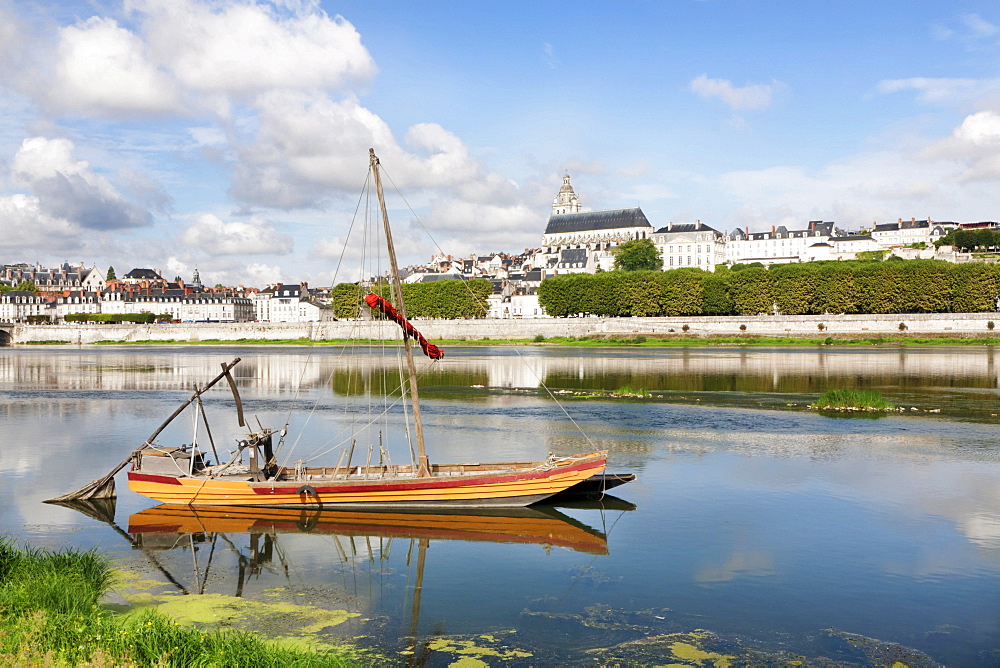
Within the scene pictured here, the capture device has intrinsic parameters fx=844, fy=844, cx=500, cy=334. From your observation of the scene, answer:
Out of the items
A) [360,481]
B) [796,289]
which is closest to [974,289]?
[796,289]

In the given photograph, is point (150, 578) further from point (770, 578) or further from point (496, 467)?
Result: point (770, 578)

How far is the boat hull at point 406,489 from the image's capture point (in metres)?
18.9

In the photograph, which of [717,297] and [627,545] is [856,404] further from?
[717,297]

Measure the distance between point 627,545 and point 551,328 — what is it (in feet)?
326

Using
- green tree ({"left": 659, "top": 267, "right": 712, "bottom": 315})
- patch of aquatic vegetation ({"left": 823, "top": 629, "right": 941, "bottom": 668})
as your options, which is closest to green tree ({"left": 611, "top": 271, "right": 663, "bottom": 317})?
green tree ({"left": 659, "top": 267, "right": 712, "bottom": 315})

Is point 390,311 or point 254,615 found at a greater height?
point 390,311

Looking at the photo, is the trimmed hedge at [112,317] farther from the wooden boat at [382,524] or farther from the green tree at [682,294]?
the wooden boat at [382,524]

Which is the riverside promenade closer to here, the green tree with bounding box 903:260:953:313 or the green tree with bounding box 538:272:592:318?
the green tree with bounding box 903:260:953:313

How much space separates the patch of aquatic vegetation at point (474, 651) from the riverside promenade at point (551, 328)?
73.6m

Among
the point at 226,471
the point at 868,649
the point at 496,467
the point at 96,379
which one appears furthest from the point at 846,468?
the point at 96,379

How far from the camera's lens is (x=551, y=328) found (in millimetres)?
115875

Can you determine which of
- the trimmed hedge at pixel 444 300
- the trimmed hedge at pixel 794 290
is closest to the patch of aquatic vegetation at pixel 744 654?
the trimmed hedge at pixel 794 290

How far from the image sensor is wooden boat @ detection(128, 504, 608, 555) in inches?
682

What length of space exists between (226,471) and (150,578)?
5895 mm
